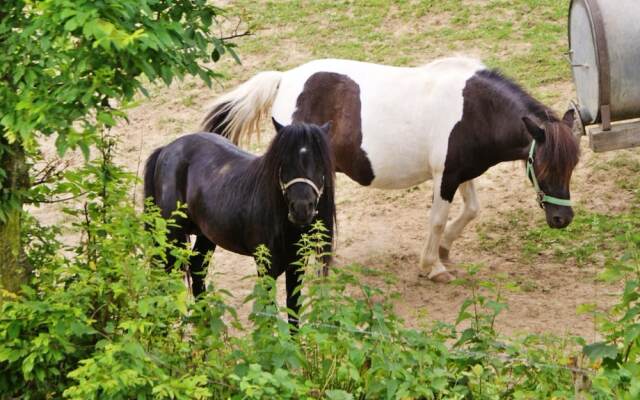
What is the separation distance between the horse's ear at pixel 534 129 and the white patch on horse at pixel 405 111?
1.93 ft

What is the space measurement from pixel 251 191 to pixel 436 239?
198 centimetres

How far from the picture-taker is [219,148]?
20.7 ft

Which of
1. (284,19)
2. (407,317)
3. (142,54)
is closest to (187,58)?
(142,54)

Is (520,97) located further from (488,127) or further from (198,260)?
(198,260)

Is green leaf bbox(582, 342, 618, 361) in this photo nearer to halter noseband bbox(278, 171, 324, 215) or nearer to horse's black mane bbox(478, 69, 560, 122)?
halter noseband bbox(278, 171, 324, 215)

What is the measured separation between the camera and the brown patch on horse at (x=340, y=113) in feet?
23.8

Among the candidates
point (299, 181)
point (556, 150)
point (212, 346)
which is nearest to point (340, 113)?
point (556, 150)

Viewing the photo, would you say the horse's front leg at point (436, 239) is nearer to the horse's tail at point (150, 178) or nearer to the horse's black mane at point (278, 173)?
the horse's black mane at point (278, 173)

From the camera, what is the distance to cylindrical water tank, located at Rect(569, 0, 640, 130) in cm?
621

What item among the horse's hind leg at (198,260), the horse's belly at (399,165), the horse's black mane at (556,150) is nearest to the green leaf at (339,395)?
the horse's hind leg at (198,260)

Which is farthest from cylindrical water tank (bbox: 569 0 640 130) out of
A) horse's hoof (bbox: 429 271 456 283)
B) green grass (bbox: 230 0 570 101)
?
green grass (bbox: 230 0 570 101)

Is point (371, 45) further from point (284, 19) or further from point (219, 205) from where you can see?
point (219, 205)

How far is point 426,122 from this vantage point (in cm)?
A: 706

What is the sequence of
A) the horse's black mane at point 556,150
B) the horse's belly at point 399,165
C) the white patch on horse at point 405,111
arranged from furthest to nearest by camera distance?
the horse's belly at point 399,165, the white patch on horse at point 405,111, the horse's black mane at point 556,150
